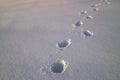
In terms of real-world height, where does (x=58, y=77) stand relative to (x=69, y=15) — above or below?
above

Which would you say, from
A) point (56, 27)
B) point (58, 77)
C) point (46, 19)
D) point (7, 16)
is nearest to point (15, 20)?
point (7, 16)

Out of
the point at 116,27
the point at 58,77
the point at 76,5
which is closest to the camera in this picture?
the point at 58,77

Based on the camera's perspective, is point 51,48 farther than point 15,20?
No

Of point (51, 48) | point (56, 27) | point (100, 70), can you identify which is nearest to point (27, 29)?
point (56, 27)

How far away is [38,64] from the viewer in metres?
1.57

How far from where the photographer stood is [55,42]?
74.5 inches

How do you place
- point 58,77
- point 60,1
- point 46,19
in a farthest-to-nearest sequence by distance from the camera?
point 60,1, point 46,19, point 58,77

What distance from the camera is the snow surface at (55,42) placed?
1452 millimetres

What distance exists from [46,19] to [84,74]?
126cm

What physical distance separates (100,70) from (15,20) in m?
1.48

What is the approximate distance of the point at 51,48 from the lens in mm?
1795

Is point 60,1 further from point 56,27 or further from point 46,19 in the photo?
point 56,27

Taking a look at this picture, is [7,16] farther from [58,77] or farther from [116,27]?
[58,77]

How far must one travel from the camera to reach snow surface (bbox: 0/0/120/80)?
1.45 metres
